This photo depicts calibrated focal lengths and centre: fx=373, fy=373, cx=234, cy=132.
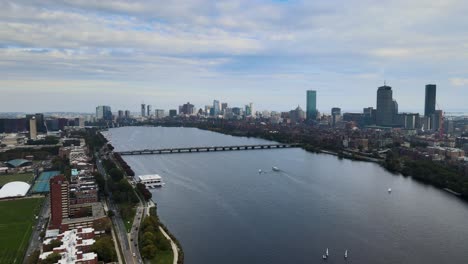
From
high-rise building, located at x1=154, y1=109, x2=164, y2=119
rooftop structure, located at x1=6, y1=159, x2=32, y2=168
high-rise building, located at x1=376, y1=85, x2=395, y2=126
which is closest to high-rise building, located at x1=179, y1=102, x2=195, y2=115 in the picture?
high-rise building, located at x1=154, y1=109, x2=164, y2=119

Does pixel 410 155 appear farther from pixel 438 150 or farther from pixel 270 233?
pixel 270 233

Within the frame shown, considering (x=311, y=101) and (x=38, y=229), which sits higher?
(x=311, y=101)

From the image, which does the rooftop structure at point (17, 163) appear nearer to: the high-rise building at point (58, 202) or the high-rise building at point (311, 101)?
the high-rise building at point (58, 202)

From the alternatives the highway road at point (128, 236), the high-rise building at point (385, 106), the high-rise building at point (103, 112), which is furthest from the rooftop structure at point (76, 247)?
the high-rise building at point (103, 112)

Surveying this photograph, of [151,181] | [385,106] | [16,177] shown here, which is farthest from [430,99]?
[16,177]

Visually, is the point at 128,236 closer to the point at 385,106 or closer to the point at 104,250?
the point at 104,250

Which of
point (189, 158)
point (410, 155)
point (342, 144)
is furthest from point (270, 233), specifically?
point (342, 144)
